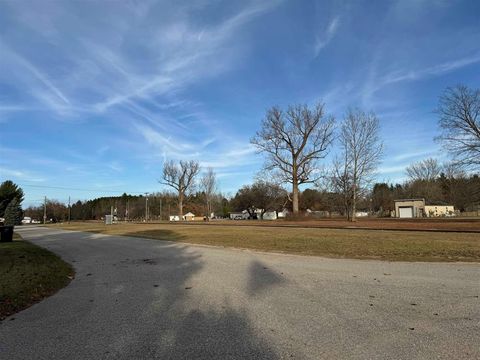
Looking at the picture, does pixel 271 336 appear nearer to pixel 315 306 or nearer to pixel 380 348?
pixel 380 348

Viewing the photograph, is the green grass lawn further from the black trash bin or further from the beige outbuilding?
the beige outbuilding

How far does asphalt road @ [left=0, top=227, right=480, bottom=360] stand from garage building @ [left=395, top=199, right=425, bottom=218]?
74403mm

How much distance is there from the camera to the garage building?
78.9m

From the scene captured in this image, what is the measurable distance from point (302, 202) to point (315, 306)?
305 feet

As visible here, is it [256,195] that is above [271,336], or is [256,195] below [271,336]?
above

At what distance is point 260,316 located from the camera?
579cm

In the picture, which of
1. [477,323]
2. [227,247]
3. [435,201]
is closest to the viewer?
[477,323]

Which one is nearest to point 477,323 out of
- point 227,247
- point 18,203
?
point 227,247

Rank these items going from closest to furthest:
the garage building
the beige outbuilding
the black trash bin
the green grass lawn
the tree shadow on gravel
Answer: the green grass lawn
the tree shadow on gravel
the black trash bin
the garage building
the beige outbuilding

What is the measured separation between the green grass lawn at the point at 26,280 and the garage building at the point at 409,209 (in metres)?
77.1

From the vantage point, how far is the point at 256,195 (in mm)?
91438

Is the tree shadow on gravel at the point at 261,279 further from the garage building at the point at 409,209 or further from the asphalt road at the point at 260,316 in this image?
the garage building at the point at 409,209

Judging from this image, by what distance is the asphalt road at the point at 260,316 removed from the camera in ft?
14.5

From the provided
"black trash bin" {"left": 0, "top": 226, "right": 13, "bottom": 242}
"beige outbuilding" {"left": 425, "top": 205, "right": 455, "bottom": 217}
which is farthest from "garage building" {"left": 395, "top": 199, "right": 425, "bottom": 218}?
"black trash bin" {"left": 0, "top": 226, "right": 13, "bottom": 242}
